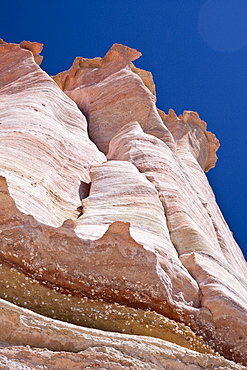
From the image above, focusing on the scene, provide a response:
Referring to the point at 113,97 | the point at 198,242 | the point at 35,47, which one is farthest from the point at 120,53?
the point at 198,242

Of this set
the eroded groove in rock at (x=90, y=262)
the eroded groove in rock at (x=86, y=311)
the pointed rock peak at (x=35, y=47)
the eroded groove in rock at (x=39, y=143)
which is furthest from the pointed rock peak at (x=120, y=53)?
the eroded groove in rock at (x=86, y=311)

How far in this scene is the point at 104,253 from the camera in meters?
7.55

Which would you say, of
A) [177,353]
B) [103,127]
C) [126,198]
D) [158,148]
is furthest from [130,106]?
[177,353]

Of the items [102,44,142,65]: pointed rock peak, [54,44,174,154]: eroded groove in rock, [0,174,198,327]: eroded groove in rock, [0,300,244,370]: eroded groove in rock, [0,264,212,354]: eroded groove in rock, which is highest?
[102,44,142,65]: pointed rock peak

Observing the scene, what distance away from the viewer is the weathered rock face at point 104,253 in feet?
19.4

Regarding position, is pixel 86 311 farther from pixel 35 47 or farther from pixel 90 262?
pixel 35 47

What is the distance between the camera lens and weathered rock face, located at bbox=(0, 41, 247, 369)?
19.4 feet

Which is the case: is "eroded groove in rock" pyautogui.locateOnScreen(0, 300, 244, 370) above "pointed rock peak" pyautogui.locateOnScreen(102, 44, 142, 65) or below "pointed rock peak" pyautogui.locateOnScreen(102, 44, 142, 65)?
below

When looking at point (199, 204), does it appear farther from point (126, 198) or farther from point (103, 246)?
point (103, 246)

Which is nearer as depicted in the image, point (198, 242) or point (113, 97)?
point (198, 242)

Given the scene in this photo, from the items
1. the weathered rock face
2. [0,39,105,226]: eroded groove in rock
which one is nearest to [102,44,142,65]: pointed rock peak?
[0,39,105,226]: eroded groove in rock

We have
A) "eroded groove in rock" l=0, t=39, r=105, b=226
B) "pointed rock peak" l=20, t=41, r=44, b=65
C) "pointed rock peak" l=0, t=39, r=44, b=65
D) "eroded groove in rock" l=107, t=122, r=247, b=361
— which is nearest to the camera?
"eroded groove in rock" l=107, t=122, r=247, b=361

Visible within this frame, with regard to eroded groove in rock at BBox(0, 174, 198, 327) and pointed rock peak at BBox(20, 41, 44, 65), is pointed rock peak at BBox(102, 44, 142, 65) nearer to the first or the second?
pointed rock peak at BBox(20, 41, 44, 65)

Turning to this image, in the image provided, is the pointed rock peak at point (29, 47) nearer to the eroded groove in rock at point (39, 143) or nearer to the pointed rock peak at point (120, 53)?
the eroded groove in rock at point (39, 143)
